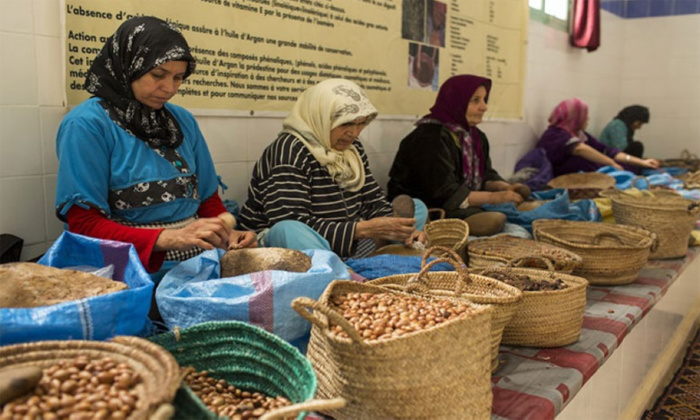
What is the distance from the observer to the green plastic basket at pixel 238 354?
4.23ft

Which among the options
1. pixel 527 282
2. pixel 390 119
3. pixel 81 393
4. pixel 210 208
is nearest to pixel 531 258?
pixel 527 282

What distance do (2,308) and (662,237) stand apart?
3.20m

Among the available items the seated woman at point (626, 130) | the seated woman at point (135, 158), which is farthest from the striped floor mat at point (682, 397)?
the seated woman at point (626, 130)

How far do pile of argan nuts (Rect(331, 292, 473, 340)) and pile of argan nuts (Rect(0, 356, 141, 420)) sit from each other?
48 cm

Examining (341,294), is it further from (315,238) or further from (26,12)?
(26,12)

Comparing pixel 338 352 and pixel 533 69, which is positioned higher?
pixel 533 69

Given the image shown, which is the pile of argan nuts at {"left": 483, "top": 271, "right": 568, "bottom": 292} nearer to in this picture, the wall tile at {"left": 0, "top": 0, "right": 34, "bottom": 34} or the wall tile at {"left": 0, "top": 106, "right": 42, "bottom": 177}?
the wall tile at {"left": 0, "top": 106, "right": 42, "bottom": 177}

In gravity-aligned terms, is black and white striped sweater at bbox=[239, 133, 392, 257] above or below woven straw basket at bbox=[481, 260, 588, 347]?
above

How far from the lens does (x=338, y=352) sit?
1.32 meters

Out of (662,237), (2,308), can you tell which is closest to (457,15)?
(662,237)

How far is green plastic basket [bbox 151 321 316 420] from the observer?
4.23 feet

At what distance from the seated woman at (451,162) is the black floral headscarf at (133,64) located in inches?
70.7

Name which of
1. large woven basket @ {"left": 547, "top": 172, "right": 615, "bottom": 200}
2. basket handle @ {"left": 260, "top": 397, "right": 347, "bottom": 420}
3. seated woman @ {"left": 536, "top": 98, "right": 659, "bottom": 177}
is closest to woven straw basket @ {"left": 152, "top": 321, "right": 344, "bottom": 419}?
basket handle @ {"left": 260, "top": 397, "right": 347, "bottom": 420}

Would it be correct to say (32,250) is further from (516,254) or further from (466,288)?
(516,254)
